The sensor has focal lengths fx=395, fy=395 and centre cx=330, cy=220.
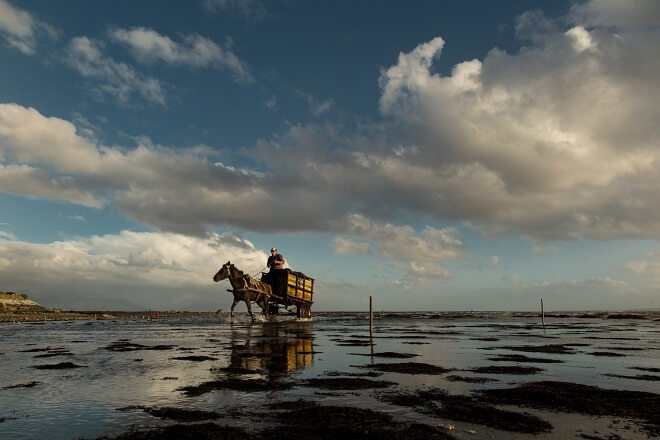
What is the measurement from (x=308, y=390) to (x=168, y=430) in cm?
472

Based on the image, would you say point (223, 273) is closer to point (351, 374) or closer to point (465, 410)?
point (351, 374)

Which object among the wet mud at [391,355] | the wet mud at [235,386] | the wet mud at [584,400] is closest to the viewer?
the wet mud at [584,400]

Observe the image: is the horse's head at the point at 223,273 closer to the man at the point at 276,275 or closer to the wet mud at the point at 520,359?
the man at the point at 276,275

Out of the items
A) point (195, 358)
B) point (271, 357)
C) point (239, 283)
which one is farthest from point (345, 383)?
point (239, 283)

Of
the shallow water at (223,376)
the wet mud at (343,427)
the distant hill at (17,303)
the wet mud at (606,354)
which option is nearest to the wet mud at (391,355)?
the shallow water at (223,376)

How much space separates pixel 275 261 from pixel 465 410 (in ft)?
123

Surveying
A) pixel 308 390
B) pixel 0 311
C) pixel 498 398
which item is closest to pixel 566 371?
pixel 498 398

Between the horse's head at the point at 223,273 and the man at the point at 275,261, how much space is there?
6787 mm

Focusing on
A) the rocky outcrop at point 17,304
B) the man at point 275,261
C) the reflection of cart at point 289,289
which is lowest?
the rocky outcrop at point 17,304

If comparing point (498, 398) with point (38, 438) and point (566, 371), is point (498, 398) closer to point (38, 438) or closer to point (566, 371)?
point (566, 371)

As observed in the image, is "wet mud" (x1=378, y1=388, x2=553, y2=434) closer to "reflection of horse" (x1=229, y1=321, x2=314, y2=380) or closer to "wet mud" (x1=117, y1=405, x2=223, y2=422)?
"wet mud" (x1=117, y1=405, x2=223, y2=422)

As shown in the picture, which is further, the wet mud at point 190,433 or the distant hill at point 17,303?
the distant hill at point 17,303

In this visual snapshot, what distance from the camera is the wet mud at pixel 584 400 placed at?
31.2 feet

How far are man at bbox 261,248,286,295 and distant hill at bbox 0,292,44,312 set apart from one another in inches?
2382
